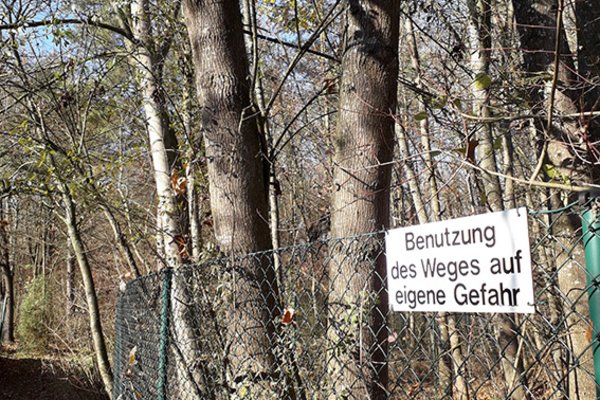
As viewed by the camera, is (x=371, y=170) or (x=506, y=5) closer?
(x=371, y=170)

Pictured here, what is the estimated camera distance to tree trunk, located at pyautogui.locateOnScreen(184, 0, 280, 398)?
11.0ft

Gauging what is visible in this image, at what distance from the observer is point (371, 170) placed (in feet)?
9.97

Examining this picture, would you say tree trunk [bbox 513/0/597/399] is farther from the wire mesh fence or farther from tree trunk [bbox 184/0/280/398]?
tree trunk [bbox 184/0/280/398]

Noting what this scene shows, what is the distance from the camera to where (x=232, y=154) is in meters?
3.65

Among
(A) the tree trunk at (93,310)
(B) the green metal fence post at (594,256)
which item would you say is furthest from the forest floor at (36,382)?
(B) the green metal fence post at (594,256)

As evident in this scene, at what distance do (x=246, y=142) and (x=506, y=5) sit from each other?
14.6 ft

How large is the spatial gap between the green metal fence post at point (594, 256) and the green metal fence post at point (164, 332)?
248cm

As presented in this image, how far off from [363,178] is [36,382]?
1666 cm

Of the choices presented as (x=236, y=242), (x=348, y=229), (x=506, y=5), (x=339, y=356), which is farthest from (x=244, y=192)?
(x=506, y=5)

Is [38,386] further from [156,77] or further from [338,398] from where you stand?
[338,398]

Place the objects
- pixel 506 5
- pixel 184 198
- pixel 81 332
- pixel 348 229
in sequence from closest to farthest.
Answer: pixel 348 229 < pixel 184 198 < pixel 506 5 < pixel 81 332

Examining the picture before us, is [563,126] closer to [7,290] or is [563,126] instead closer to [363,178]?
[363,178]

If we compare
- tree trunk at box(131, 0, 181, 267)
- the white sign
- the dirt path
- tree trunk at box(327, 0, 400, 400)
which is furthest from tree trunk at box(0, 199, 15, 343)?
the white sign

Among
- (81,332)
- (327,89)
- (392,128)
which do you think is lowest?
(81,332)
